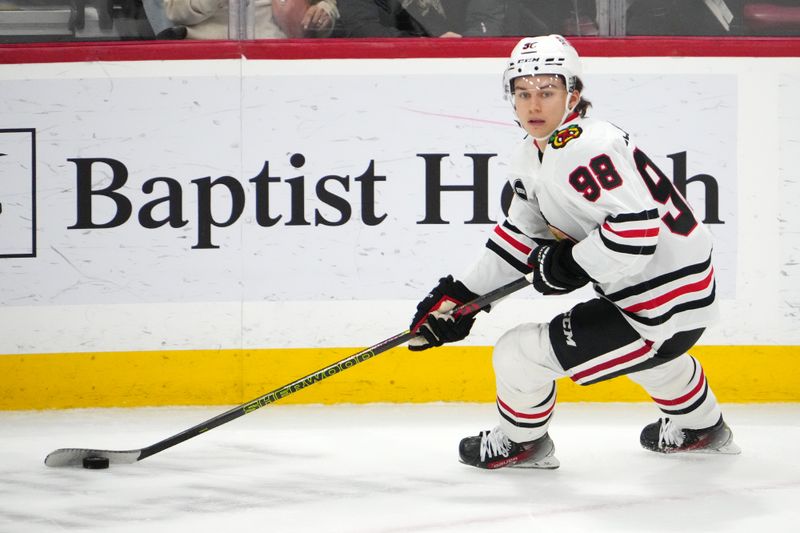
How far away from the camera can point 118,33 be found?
12.5 feet

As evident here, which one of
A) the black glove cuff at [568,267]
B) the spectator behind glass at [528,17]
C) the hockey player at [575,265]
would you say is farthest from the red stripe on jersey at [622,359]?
the spectator behind glass at [528,17]

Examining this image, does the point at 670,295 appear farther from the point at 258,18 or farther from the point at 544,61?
the point at 258,18

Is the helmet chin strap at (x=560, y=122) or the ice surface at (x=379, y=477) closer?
the ice surface at (x=379, y=477)

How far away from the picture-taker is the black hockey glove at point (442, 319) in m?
2.90

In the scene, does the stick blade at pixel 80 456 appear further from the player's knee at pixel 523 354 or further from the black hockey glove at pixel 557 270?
the black hockey glove at pixel 557 270

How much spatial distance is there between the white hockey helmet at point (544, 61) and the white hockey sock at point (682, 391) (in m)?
0.76

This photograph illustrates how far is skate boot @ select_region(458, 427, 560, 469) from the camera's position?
3014 mm

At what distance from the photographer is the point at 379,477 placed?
2.97 metres

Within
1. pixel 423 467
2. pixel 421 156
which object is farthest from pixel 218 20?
pixel 423 467

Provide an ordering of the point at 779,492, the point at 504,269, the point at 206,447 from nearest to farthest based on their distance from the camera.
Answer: the point at 779,492 < the point at 504,269 < the point at 206,447

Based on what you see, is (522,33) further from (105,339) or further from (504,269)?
(105,339)

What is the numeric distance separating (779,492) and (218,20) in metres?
2.26

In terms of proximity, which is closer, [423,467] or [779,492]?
[779,492]

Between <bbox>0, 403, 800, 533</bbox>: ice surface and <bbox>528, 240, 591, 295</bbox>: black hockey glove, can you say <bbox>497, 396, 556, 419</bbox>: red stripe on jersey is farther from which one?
<bbox>528, 240, 591, 295</bbox>: black hockey glove
